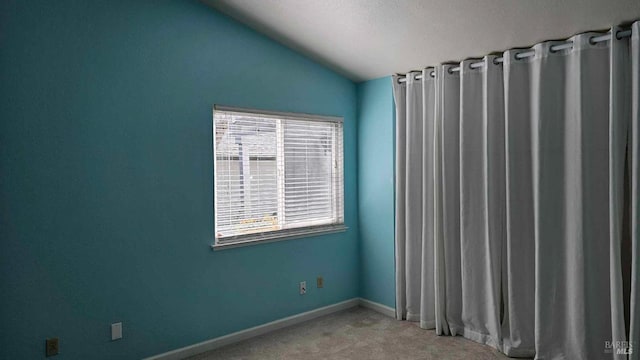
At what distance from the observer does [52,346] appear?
2686 millimetres

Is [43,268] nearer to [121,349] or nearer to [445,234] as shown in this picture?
[121,349]

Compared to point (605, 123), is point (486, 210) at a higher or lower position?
lower

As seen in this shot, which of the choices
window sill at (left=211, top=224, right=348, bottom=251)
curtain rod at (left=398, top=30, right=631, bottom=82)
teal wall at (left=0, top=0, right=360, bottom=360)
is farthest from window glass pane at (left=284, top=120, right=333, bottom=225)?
curtain rod at (left=398, top=30, right=631, bottom=82)

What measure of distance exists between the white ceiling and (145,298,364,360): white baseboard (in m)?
2.36

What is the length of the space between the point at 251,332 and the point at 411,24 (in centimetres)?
278

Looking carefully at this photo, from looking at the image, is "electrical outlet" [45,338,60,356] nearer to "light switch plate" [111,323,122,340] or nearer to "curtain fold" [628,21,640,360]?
"light switch plate" [111,323,122,340]

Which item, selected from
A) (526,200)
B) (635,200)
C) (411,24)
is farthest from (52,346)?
(635,200)

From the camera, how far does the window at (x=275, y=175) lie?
3498 mm

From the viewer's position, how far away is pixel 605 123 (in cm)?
277

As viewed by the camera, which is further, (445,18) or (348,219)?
(348,219)

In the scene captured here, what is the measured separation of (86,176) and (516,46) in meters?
3.17

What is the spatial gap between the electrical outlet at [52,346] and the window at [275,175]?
1.25 meters

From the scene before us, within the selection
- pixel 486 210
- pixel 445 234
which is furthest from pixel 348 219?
pixel 486 210

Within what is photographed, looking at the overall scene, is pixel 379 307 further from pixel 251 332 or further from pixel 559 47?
pixel 559 47
